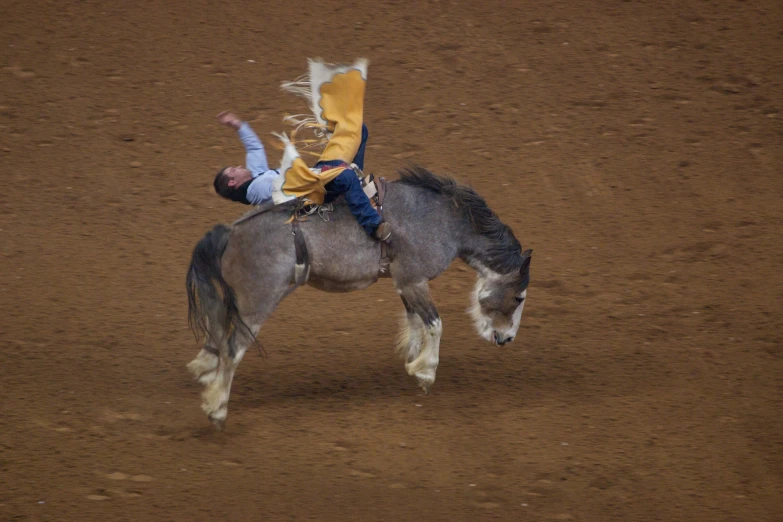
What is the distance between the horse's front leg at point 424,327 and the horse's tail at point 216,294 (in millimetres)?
1199

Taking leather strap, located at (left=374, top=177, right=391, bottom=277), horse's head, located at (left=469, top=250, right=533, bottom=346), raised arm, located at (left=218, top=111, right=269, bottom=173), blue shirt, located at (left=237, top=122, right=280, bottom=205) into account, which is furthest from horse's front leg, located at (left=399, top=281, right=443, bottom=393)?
raised arm, located at (left=218, top=111, right=269, bottom=173)

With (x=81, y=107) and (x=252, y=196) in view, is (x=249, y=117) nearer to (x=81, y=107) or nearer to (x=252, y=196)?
(x=81, y=107)

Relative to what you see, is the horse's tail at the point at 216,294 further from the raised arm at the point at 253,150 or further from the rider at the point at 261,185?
the raised arm at the point at 253,150

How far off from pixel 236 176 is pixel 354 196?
2.70 feet

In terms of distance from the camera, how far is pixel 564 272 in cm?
927

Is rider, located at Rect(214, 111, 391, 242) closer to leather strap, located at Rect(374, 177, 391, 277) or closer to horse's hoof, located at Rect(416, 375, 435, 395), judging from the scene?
leather strap, located at Rect(374, 177, 391, 277)

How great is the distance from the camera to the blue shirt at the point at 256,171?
6.63m

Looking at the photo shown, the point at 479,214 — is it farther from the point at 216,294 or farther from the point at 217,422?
the point at 217,422

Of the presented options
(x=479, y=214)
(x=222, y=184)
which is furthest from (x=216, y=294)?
(x=479, y=214)

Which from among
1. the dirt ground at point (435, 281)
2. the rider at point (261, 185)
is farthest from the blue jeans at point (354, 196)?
the dirt ground at point (435, 281)

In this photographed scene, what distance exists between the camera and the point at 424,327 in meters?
7.05

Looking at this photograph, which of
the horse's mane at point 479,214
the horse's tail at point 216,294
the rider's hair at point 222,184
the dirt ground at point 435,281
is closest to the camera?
the dirt ground at point 435,281

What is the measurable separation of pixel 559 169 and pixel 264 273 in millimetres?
5186

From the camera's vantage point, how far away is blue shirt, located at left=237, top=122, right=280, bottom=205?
21.8 ft
